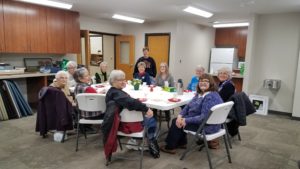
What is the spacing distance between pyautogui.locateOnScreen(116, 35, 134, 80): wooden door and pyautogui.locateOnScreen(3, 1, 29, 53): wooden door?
316 centimetres

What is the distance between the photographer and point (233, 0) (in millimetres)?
4066

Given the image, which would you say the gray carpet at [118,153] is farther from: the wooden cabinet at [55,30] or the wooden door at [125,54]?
the wooden door at [125,54]

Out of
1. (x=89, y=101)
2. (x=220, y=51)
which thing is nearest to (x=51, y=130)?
(x=89, y=101)

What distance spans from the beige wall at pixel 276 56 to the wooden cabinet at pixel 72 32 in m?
4.46

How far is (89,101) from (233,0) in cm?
320

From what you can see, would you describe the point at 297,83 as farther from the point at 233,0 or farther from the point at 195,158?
the point at 195,158

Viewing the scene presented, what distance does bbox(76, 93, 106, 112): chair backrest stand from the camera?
2662 mm

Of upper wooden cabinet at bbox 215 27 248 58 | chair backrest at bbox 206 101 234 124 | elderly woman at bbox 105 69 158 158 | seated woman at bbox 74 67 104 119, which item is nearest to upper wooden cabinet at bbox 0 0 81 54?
seated woman at bbox 74 67 104 119

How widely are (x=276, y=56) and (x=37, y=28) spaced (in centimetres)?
562

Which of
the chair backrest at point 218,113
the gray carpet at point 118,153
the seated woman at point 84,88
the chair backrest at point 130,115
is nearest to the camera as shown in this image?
the chair backrest at point 218,113

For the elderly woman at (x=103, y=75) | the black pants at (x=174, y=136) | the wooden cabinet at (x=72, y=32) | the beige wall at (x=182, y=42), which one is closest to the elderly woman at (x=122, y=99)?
the black pants at (x=174, y=136)

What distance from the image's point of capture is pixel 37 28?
4930mm

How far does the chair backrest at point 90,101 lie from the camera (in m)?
2.66

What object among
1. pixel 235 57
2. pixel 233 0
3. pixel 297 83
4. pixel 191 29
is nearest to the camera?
pixel 233 0
